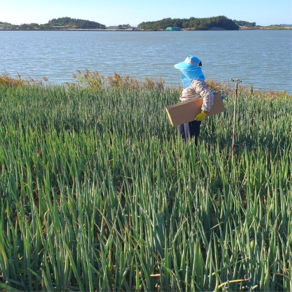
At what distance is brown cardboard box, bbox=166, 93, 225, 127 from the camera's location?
3.43 meters

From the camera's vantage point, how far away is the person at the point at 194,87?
3572 mm

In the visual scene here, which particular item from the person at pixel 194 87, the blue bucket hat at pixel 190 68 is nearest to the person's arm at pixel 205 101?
the person at pixel 194 87

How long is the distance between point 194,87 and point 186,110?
306mm

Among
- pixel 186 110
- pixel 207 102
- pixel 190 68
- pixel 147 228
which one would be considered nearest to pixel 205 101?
A: pixel 207 102

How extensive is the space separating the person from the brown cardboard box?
0.07 m

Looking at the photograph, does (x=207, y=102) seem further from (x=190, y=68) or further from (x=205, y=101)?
(x=190, y=68)

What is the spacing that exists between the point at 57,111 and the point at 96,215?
3.19 metres

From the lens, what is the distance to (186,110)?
11.6 feet

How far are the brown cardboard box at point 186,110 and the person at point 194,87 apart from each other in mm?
69

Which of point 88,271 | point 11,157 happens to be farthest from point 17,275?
point 11,157

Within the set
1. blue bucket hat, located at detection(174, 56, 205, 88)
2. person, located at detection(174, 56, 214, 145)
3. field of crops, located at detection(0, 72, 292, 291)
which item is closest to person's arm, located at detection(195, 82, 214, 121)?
person, located at detection(174, 56, 214, 145)

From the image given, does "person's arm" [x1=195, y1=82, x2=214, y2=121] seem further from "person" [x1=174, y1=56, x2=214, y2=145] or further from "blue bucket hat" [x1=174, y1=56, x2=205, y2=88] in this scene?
"blue bucket hat" [x1=174, y1=56, x2=205, y2=88]

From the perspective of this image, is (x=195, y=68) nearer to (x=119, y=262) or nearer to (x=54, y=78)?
(x=119, y=262)

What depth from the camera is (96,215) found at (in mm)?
2295
